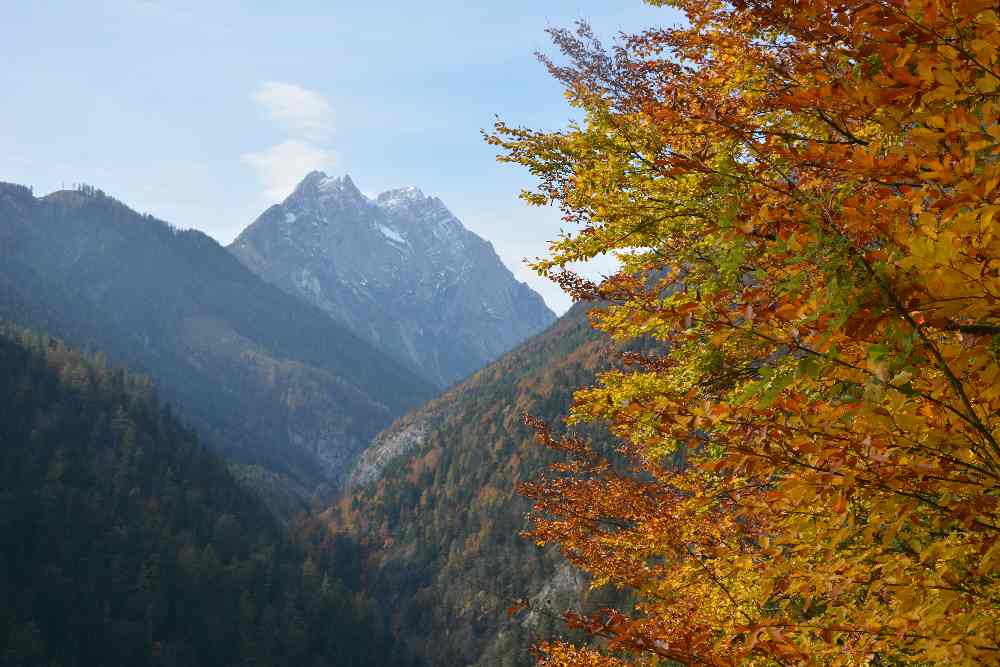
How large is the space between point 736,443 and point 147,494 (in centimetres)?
15675

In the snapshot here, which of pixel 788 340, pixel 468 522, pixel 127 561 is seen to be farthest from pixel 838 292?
pixel 468 522

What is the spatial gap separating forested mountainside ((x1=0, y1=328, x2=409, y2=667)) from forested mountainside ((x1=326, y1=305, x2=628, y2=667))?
15.0m

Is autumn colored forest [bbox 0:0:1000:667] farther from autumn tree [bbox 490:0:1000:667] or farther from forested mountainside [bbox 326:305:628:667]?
forested mountainside [bbox 326:305:628:667]

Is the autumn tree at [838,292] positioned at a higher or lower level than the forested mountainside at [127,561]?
higher

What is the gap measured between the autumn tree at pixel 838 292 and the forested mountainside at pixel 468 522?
92238mm

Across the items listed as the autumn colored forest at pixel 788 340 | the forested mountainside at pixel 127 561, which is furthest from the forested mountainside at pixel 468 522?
the autumn colored forest at pixel 788 340

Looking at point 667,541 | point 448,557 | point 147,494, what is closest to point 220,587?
point 147,494

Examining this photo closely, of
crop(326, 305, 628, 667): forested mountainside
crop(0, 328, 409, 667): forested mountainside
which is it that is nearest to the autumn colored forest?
crop(326, 305, 628, 667): forested mountainside

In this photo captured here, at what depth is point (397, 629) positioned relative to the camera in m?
133

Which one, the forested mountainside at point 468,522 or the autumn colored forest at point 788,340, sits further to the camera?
the forested mountainside at point 468,522

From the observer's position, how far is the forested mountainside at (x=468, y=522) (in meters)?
115

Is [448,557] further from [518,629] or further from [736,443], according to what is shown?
[736,443]

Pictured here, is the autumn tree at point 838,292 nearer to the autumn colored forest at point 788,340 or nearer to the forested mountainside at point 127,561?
the autumn colored forest at point 788,340

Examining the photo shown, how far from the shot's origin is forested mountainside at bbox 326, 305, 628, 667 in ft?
378
